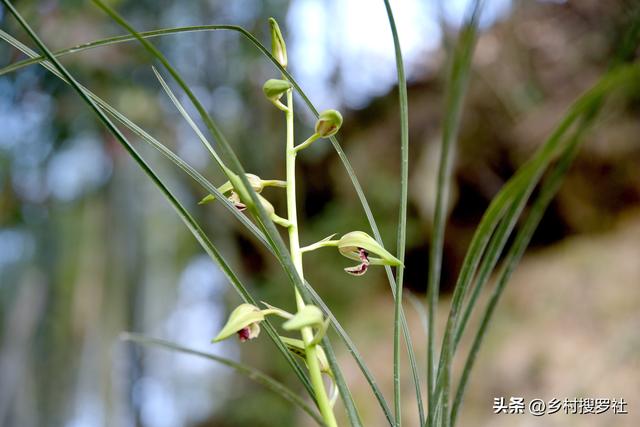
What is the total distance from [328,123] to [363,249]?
0.25ft

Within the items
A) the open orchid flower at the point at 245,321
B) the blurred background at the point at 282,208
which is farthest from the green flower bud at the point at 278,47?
the blurred background at the point at 282,208

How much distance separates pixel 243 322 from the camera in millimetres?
287

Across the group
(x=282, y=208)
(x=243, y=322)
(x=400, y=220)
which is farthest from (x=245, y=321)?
(x=282, y=208)

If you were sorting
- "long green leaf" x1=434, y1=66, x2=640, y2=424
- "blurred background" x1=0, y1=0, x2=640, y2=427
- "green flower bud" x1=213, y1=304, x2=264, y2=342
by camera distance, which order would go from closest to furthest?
"long green leaf" x1=434, y1=66, x2=640, y2=424
"green flower bud" x1=213, y1=304, x2=264, y2=342
"blurred background" x1=0, y1=0, x2=640, y2=427

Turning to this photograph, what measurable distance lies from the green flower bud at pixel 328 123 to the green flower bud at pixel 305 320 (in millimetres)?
121

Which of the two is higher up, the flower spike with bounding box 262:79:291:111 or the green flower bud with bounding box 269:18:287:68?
the green flower bud with bounding box 269:18:287:68

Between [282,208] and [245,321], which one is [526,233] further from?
[282,208]

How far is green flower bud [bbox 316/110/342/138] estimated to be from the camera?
1.06ft

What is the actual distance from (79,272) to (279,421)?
120 centimetres

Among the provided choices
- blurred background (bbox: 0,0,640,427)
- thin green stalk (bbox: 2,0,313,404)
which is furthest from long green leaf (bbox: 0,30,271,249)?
blurred background (bbox: 0,0,640,427)

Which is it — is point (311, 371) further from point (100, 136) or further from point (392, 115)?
point (392, 115)

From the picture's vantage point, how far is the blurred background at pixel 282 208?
6.31ft

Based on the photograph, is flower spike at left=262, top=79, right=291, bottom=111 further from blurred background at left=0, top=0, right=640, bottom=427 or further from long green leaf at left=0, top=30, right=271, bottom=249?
blurred background at left=0, top=0, right=640, bottom=427

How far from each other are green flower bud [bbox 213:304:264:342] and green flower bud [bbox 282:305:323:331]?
5 cm
